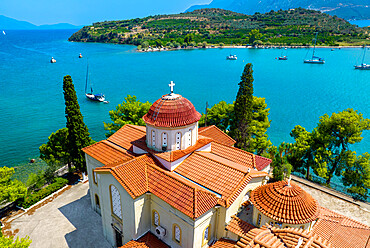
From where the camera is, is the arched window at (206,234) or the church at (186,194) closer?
the church at (186,194)

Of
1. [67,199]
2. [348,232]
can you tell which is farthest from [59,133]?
[348,232]

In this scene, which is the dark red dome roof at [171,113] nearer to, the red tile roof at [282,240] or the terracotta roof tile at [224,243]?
the terracotta roof tile at [224,243]

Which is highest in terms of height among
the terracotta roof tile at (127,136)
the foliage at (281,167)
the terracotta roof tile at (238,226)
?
the terracotta roof tile at (127,136)

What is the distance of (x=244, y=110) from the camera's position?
29906 millimetres

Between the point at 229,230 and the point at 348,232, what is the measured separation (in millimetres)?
8472

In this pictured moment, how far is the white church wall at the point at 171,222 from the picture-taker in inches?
579

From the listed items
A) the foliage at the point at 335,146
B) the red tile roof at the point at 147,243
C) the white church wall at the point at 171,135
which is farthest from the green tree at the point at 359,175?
the red tile roof at the point at 147,243

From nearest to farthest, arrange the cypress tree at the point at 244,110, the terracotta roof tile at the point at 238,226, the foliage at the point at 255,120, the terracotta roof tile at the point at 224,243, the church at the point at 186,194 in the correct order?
the church at the point at 186,194 → the terracotta roof tile at the point at 238,226 → the terracotta roof tile at the point at 224,243 → the cypress tree at the point at 244,110 → the foliage at the point at 255,120

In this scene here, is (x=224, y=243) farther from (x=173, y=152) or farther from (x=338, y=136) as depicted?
(x=338, y=136)

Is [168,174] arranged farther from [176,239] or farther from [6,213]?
[6,213]

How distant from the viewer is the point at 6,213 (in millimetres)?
22734

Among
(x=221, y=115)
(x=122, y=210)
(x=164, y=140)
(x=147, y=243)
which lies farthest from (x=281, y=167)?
(x=122, y=210)

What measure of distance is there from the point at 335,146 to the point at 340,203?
7.00 m

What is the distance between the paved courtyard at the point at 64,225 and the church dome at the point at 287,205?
1323cm
